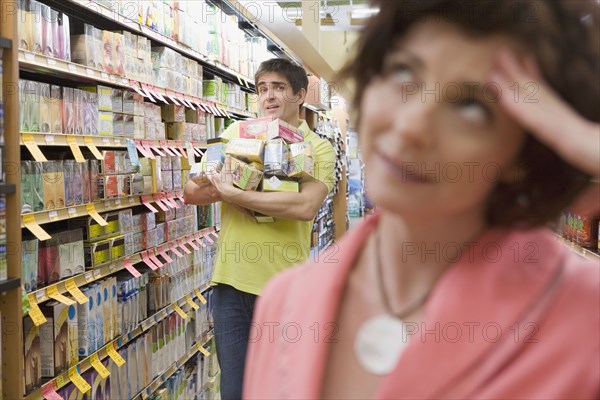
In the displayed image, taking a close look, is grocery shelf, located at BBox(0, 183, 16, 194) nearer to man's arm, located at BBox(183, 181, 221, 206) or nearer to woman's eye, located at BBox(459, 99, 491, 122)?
man's arm, located at BBox(183, 181, 221, 206)

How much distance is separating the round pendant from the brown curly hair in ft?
0.51

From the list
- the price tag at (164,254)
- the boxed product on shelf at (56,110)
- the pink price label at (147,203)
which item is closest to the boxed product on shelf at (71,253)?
the boxed product on shelf at (56,110)

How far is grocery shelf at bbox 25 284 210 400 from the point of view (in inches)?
99.2

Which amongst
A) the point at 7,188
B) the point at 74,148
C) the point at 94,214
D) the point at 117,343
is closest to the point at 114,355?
the point at 117,343

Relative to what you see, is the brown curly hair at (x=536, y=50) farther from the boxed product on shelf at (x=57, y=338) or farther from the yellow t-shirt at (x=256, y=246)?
the boxed product on shelf at (x=57, y=338)

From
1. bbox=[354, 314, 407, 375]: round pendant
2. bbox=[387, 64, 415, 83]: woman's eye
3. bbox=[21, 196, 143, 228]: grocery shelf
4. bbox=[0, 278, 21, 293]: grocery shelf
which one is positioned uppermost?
bbox=[387, 64, 415, 83]: woman's eye

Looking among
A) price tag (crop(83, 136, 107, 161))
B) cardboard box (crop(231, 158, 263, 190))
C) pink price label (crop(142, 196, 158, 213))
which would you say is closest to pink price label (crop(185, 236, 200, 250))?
pink price label (crop(142, 196, 158, 213))

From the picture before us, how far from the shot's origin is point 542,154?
2.02 ft

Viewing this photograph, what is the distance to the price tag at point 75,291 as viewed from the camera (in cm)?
264

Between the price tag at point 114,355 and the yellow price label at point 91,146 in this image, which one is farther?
the price tag at point 114,355

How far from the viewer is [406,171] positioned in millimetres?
591

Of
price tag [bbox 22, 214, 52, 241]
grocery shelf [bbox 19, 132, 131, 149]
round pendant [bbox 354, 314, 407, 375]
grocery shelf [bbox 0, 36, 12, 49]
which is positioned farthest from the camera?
grocery shelf [bbox 19, 132, 131, 149]

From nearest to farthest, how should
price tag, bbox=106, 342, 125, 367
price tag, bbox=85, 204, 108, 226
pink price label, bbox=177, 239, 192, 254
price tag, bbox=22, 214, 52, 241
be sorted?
1. price tag, bbox=22, 214, 52, 241
2. price tag, bbox=85, 204, 108, 226
3. price tag, bbox=106, 342, 125, 367
4. pink price label, bbox=177, 239, 192, 254

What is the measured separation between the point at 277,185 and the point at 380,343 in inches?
63.0
